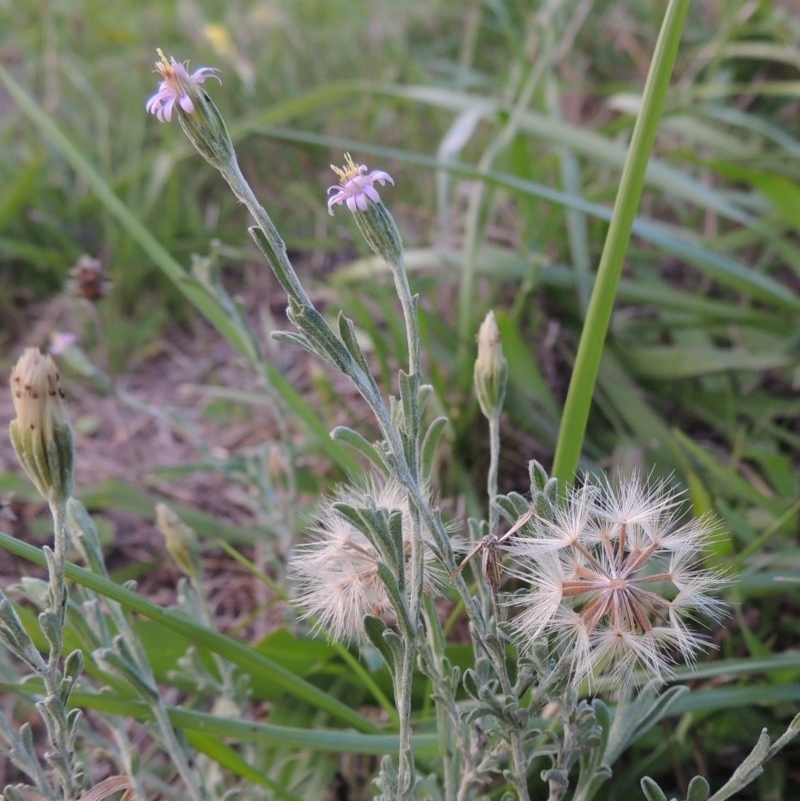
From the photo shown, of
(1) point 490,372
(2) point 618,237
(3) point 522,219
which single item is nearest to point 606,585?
(1) point 490,372

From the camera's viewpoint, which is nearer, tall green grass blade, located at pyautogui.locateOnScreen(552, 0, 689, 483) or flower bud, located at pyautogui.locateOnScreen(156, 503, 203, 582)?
tall green grass blade, located at pyautogui.locateOnScreen(552, 0, 689, 483)

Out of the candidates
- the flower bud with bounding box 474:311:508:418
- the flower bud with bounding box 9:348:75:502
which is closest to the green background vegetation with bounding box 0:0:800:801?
the flower bud with bounding box 474:311:508:418

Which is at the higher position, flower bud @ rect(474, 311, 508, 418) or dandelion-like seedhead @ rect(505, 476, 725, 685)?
flower bud @ rect(474, 311, 508, 418)

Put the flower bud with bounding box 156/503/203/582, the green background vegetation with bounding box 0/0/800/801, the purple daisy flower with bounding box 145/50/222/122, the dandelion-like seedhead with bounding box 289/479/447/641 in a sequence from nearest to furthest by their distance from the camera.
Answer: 1. the purple daisy flower with bounding box 145/50/222/122
2. the dandelion-like seedhead with bounding box 289/479/447/641
3. the flower bud with bounding box 156/503/203/582
4. the green background vegetation with bounding box 0/0/800/801

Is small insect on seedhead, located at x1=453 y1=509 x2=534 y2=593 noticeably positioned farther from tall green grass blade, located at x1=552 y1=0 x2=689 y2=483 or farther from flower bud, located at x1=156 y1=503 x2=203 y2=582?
flower bud, located at x1=156 y1=503 x2=203 y2=582

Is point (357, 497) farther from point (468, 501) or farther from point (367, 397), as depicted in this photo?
point (468, 501)

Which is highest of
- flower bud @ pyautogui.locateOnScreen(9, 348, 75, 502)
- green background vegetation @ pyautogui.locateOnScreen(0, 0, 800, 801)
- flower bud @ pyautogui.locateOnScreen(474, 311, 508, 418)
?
green background vegetation @ pyautogui.locateOnScreen(0, 0, 800, 801)

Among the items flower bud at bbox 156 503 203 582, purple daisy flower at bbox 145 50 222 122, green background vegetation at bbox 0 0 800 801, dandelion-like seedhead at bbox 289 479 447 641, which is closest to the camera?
purple daisy flower at bbox 145 50 222 122

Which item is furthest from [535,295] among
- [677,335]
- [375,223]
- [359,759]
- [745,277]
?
[375,223]
